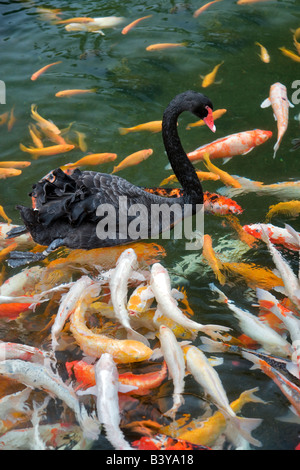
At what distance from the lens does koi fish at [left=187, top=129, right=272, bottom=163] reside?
439cm

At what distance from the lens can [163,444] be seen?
247cm

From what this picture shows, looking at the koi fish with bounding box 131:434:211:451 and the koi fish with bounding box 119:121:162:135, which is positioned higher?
the koi fish with bounding box 119:121:162:135

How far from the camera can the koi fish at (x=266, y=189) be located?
4.10 meters

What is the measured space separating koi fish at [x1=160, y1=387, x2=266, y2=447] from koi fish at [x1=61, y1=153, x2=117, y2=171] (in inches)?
103

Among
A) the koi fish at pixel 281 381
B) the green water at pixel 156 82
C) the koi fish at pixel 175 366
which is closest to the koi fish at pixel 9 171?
the green water at pixel 156 82

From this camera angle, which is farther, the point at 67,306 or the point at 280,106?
the point at 280,106

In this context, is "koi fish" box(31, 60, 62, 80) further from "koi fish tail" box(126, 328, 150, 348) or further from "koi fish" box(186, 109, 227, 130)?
"koi fish tail" box(126, 328, 150, 348)

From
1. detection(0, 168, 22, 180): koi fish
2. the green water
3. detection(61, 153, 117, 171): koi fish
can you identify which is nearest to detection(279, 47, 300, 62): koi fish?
the green water

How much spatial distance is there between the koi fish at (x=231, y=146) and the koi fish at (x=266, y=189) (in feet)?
0.93

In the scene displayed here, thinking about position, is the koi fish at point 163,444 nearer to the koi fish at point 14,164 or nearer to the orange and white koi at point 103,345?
the orange and white koi at point 103,345

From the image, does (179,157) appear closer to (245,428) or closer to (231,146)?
(231,146)

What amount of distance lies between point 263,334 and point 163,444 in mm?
883

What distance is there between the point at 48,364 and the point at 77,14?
5.57 meters

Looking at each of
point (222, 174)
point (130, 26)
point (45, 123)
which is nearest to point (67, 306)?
point (222, 174)
